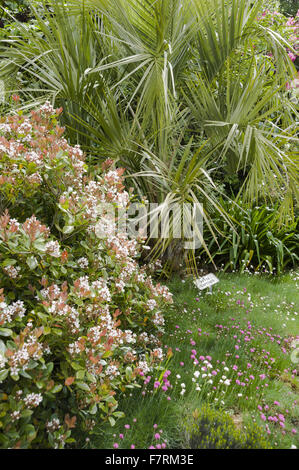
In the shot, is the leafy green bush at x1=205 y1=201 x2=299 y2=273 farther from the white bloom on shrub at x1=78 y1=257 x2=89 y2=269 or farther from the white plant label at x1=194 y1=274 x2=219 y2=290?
the white bloom on shrub at x1=78 y1=257 x2=89 y2=269

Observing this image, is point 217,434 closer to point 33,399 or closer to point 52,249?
point 33,399

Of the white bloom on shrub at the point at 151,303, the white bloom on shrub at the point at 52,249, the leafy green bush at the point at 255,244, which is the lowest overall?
the leafy green bush at the point at 255,244

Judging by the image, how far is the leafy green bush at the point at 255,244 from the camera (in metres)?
3.94

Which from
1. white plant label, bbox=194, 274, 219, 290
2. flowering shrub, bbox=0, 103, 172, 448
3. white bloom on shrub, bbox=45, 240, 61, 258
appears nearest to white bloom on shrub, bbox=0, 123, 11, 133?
flowering shrub, bbox=0, 103, 172, 448

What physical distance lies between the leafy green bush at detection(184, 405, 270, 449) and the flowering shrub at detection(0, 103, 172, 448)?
32 centimetres

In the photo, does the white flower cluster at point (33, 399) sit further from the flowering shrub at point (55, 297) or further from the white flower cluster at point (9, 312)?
the white flower cluster at point (9, 312)

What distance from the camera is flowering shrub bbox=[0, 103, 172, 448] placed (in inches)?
51.8

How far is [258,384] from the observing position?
214 cm

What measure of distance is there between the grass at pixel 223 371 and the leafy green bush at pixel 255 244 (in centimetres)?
55

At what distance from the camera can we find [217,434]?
1.61 metres

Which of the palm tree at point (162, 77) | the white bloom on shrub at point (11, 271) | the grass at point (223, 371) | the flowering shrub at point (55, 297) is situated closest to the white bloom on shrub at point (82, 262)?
the flowering shrub at point (55, 297)
